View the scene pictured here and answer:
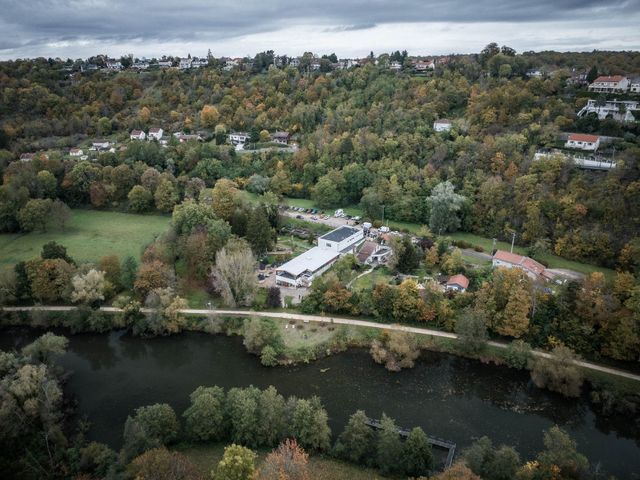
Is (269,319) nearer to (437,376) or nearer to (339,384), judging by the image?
(339,384)

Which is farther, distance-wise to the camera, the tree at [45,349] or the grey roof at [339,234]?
the grey roof at [339,234]

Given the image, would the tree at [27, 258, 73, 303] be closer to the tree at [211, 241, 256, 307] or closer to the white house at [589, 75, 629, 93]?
the tree at [211, 241, 256, 307]

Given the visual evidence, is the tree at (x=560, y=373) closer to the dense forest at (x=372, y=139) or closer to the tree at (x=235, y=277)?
the dense forest at (x=372, y=139)

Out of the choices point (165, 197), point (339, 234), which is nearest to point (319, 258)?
point (339, 234)

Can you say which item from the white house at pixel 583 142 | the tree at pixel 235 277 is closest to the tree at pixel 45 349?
the tree at pixel 235 277

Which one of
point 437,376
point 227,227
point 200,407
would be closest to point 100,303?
point 227,227

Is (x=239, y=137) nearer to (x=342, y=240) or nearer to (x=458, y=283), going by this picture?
(x=342, y=240)
